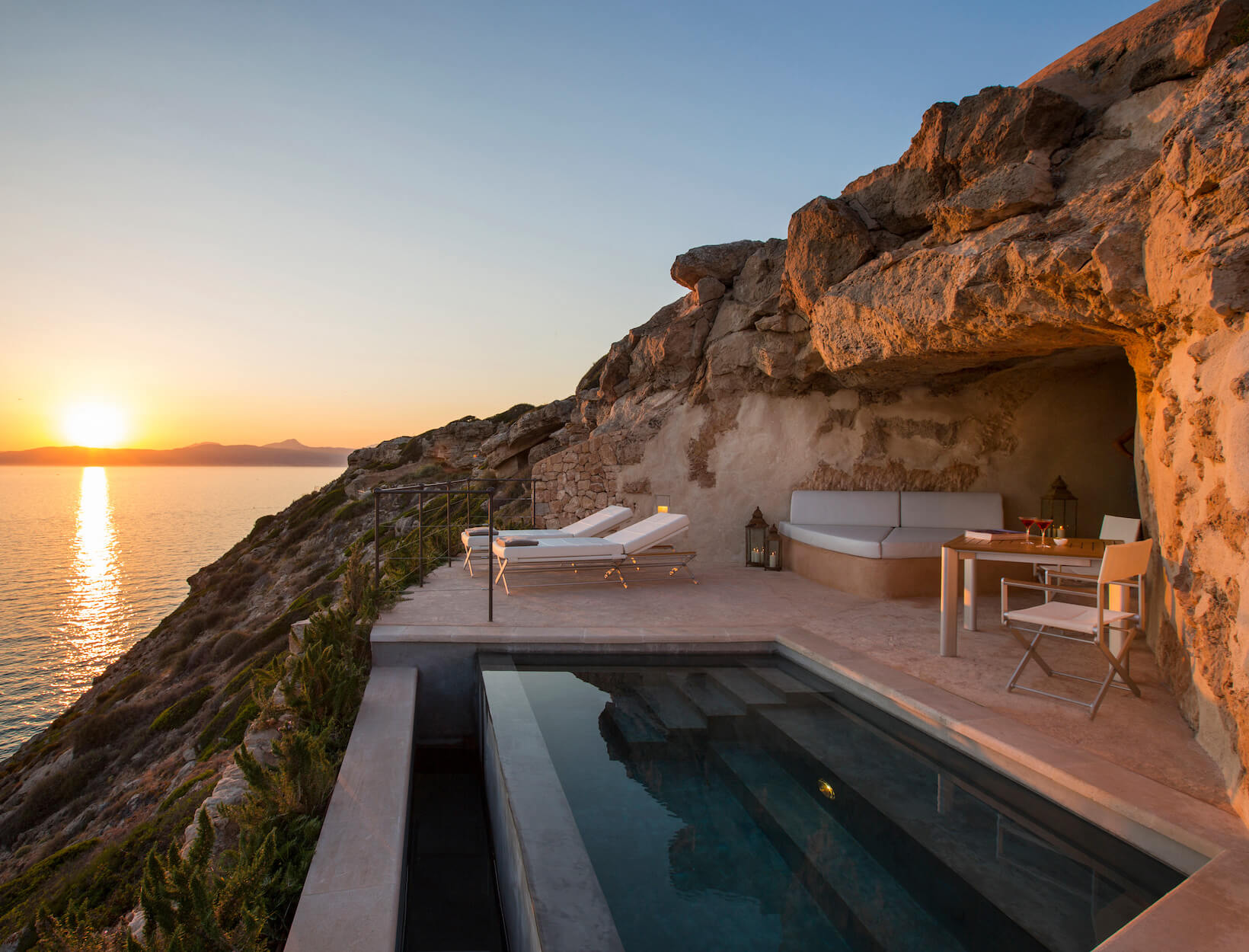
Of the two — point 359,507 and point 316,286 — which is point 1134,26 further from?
point 359,507

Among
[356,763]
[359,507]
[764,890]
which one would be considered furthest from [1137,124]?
[359,507]

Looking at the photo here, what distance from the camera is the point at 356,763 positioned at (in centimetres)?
316

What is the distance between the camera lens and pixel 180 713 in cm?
1006

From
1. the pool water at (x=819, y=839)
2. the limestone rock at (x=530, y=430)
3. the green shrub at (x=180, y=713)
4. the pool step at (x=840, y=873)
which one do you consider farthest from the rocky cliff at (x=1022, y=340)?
the green shrub at (x=180, y=713)

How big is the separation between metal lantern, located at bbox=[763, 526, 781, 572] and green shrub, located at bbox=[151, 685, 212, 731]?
8.66m

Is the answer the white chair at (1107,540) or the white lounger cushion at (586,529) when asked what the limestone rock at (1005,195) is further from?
the white lounger cushion at (586,529)

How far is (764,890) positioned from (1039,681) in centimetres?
287

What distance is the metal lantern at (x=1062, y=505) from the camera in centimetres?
784

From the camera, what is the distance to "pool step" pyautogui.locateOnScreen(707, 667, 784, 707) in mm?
3990

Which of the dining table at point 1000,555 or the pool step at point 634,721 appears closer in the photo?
the pool step at point 634,721

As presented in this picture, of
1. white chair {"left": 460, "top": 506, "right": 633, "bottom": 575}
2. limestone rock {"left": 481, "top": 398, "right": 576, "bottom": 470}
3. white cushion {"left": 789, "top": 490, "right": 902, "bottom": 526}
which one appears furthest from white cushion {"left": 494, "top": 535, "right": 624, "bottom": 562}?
limestone rock {"left": 481, "top": 398, "right": 576, "bottom": 470}

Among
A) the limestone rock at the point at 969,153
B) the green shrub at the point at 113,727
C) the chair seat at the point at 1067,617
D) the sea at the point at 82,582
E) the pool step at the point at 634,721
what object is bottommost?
the sea at the point at 82,582

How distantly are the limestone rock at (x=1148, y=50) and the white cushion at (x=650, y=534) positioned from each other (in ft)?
16.8

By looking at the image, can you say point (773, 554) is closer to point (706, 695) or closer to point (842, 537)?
point (842, 537)
